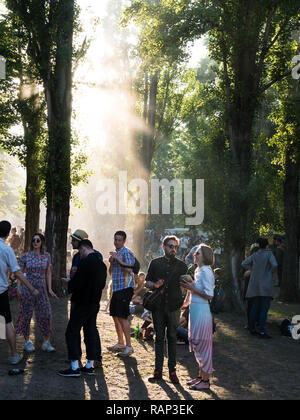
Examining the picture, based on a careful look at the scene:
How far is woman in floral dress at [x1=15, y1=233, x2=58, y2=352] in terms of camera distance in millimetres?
8766

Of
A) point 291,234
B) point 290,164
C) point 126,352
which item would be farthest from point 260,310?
point 290,164

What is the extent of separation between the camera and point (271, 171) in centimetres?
1920

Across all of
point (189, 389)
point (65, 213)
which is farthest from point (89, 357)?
point (65, 213)

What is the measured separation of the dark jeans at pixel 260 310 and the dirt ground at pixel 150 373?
49 centimetres

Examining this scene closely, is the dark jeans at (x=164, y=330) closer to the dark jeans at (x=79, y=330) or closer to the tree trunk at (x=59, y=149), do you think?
the dark jeans at (x=79, y=330)

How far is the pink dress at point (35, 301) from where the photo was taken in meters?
8.77

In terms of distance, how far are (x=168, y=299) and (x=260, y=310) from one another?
498cm

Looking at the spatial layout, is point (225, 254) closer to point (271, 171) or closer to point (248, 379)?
point (271, 171)

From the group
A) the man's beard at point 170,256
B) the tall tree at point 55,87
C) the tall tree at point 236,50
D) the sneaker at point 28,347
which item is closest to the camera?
the man's beard at point 170,256

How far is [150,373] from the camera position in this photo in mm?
7852

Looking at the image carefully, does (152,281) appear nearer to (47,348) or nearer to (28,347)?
(47,348)

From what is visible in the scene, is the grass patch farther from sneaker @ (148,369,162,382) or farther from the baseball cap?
the baseball cap

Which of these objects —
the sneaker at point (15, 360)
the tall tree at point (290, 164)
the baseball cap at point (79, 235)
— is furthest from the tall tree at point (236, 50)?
the sneaker at point (15, 360)

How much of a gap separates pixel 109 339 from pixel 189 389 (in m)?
3.62
